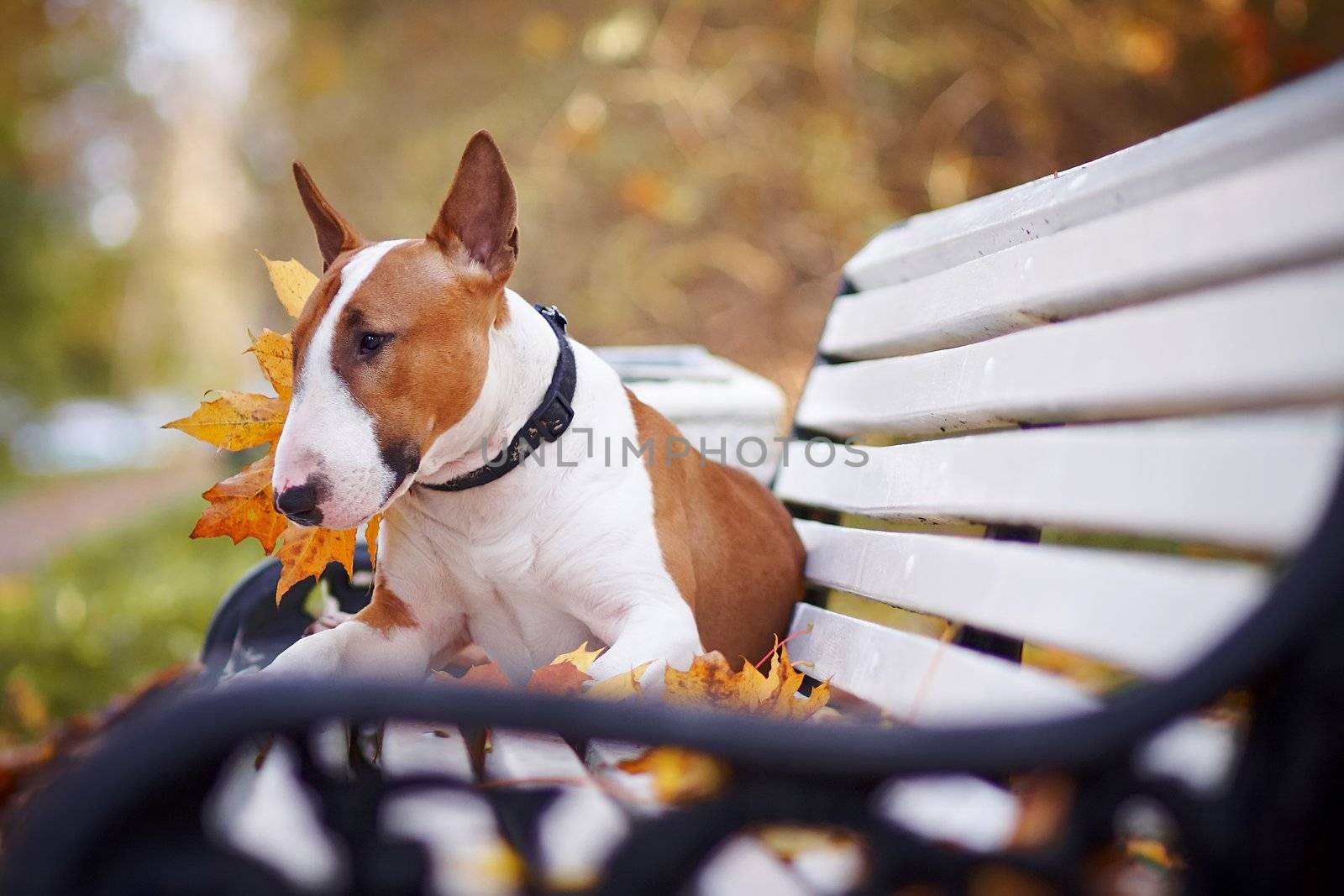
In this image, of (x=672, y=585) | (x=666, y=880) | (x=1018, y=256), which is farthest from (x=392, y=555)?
(x=666, y=880)

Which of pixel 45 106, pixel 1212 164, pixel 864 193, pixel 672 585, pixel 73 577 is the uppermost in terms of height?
pixel 45 106

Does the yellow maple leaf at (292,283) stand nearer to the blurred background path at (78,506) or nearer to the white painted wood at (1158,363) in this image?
the white painted wood at (1158,363)

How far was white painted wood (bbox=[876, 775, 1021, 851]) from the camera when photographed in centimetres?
103

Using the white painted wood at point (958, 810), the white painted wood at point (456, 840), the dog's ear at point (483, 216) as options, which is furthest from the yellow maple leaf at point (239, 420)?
the white painted wood at point (958, 810)

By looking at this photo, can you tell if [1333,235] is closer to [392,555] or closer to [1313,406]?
[1313,406]

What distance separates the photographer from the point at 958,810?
1110 millimetres

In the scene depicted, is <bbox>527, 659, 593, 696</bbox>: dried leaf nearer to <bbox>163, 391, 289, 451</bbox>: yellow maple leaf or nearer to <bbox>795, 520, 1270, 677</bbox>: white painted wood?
<bbox>795, 520, 1270, 677</bbox>: white painted wood

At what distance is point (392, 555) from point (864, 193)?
11.8ft

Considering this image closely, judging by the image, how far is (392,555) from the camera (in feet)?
6.44

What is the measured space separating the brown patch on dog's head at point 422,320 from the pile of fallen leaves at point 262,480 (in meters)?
0.12

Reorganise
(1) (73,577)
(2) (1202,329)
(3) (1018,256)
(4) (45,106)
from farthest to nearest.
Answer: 1. (4) (45,106)
2. (1) (73,577)
3. (3) (1018,256)
4. (2) (1202,329)

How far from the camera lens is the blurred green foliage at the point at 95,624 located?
3.81 m

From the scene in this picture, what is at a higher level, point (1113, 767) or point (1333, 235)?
point (1333, 235)

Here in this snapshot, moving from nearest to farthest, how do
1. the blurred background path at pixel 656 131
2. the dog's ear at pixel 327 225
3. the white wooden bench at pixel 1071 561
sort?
the white wooden bench at pixel 1071 561 < the dog's ear at pixel 327 225 < the blurred background path at pixel 656 131
